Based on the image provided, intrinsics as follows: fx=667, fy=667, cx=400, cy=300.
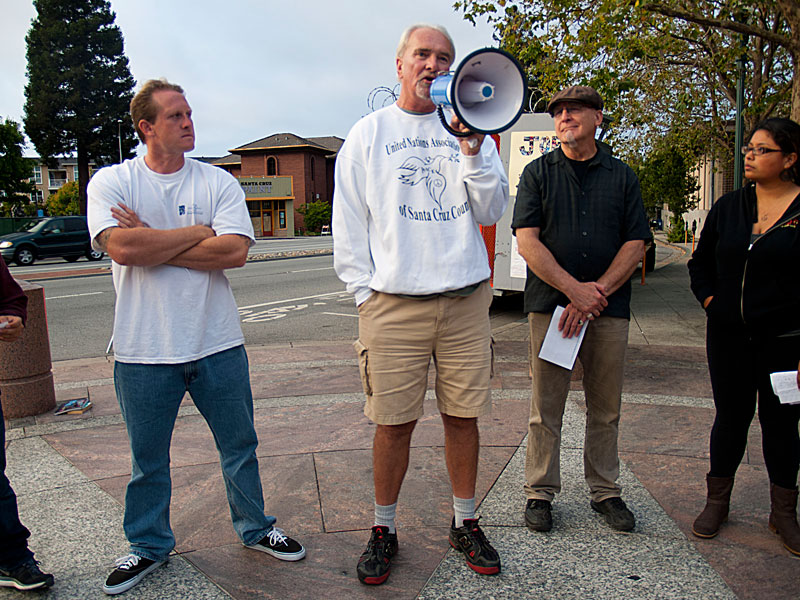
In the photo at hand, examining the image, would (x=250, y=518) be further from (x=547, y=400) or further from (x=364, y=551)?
(x=547, y=400)

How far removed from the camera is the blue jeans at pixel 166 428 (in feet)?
8.82

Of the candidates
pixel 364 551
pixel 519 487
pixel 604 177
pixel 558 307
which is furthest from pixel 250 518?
pixel 604 177

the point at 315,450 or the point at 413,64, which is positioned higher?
the point at 413,64

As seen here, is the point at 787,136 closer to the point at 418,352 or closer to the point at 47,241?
the point at 418,352

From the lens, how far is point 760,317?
294 cm

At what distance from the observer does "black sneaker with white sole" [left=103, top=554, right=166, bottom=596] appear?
2.65 meters

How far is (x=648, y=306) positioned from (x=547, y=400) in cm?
852

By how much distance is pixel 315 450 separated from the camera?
4.21 meters

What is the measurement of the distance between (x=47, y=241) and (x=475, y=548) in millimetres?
25293

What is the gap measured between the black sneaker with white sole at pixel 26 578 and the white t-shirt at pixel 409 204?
5.50ft

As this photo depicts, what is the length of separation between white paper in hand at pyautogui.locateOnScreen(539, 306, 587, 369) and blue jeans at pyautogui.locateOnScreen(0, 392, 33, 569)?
2.35 meters

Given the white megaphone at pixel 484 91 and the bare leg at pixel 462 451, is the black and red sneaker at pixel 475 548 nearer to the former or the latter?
the bare leg at pixel 462 451

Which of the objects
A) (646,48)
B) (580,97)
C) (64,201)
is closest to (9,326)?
(580,97)

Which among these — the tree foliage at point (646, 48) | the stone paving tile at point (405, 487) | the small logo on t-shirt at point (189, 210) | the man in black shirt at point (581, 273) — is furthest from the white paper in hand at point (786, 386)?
the tree foliage at point (646, 48)
